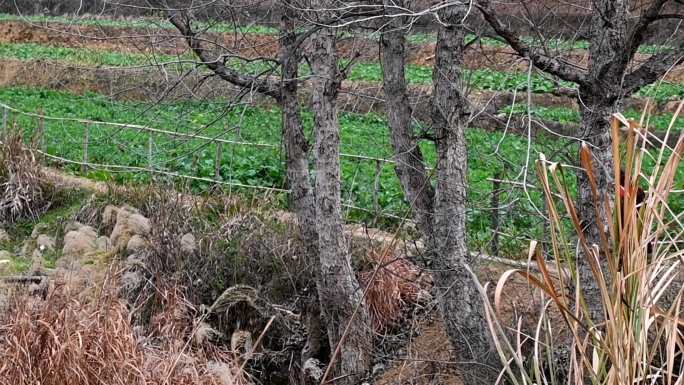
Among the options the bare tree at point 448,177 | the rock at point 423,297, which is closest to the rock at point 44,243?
the rock at point 423,297

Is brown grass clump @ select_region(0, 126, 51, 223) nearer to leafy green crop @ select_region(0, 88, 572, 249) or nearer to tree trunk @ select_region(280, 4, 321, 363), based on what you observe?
leafy green crop @ select_region(0, 88, 572, 249)

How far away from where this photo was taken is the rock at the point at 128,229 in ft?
34.7

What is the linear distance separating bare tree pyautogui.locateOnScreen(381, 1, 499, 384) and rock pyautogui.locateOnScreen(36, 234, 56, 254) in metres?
6.72

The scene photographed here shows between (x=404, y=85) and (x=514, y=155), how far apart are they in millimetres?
9964

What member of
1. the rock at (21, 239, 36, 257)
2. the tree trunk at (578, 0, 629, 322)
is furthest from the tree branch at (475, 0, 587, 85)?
the rock at (21, 239, 36, 257)

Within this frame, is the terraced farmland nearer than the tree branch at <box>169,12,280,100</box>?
Yes

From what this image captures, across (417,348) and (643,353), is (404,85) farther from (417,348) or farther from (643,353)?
(643,353)

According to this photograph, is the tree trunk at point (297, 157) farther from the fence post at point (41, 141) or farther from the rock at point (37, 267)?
the fence post at point (41, 141)

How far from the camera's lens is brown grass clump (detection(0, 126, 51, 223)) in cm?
1387

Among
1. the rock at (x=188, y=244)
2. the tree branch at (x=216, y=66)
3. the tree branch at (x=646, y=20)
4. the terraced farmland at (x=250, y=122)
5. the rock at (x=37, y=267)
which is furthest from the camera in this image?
the rock at (x=188, y=244)

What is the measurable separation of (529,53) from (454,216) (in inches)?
69.1

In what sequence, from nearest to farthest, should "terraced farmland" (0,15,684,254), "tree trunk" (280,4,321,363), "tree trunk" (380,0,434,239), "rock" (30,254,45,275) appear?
"tree trunk" (380,0,434,239), "terraced farmland" (0,15,684,254), "tree trunk" (280,4,321,363), "rock" (30,254,45,275)

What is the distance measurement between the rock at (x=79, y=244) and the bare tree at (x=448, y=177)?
4.95 metres

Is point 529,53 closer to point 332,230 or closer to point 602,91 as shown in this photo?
point 602,91
